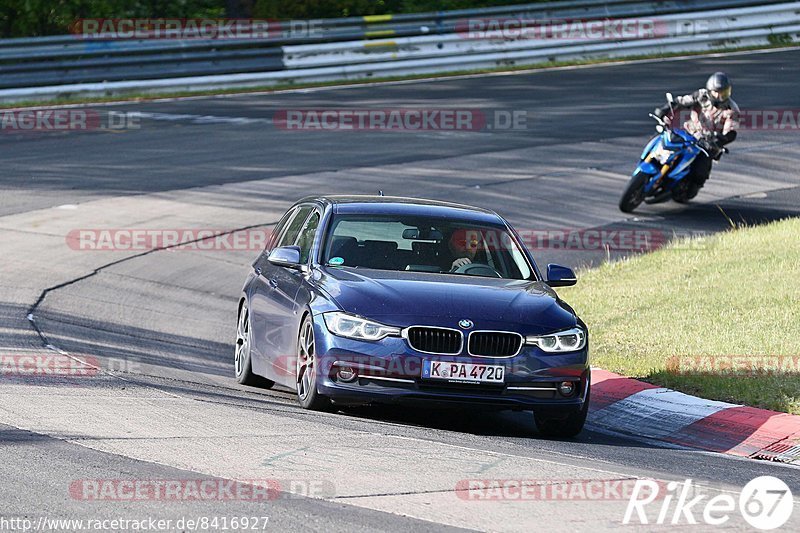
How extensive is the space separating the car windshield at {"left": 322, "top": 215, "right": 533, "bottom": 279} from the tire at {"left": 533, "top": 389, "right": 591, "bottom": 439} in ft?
4.06

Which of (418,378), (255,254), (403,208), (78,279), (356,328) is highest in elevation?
(403,208)

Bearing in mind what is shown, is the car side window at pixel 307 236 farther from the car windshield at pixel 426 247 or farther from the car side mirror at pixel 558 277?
the car side mirror at pixel 558 277

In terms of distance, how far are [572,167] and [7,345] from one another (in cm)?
1281

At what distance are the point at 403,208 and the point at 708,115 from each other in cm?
1006

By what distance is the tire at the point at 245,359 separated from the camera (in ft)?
34.2

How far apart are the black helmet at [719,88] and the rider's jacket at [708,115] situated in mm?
106

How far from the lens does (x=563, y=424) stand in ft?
29.2

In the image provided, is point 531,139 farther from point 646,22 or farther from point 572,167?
point 646,22

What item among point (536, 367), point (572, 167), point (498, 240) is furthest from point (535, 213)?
point (536, 367)
